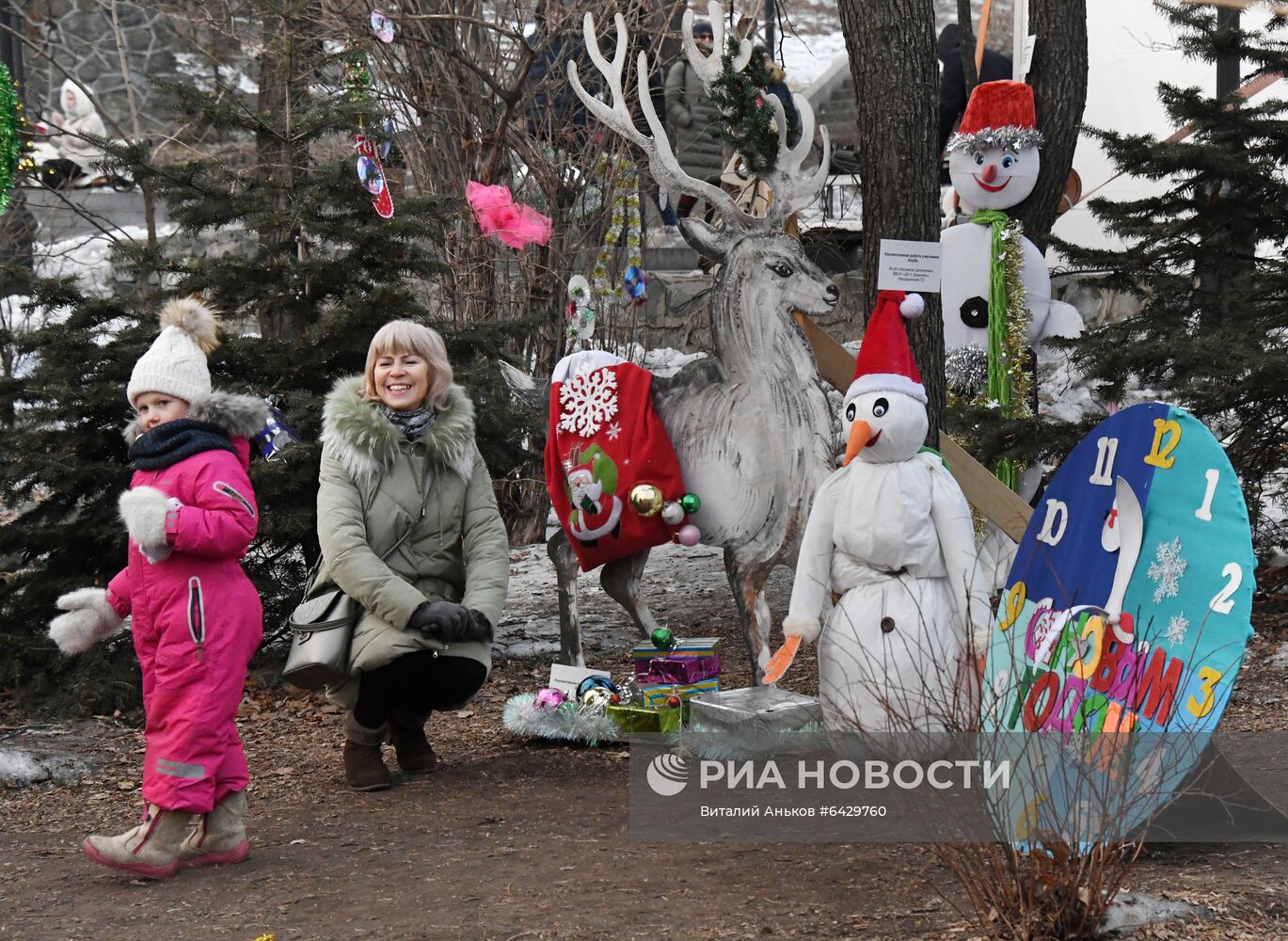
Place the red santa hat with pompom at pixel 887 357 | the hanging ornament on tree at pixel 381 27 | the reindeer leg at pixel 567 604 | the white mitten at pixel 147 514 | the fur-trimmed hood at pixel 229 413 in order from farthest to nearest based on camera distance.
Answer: the hanging ornament on tree at pixel 381 27
the reindeer leg at pixel 567 604
the red santa hat with pompom at pixel 887 357
the fur-trimmed hood at pixel 229 413
the white mitten at pixel 147 514

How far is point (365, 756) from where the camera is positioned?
5.05 metres

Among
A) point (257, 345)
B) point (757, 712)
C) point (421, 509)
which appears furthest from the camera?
point (257, 345)

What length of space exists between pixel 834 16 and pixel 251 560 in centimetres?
2240

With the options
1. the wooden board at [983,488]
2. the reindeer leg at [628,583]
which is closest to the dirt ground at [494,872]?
the reindeer leg at [628,583]

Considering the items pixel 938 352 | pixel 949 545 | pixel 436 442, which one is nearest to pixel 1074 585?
pixel 949 545

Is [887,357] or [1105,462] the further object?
[887,357]

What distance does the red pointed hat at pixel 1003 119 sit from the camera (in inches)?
291

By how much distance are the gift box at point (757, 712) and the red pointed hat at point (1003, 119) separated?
11.7 feet

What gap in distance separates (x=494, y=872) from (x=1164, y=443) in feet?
7.09

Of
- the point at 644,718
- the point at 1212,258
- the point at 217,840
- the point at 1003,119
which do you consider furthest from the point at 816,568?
the point at 1212,258

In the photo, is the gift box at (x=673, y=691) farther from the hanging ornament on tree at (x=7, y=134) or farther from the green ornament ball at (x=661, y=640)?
the hanging ornament on tree at (x=7, y=134)

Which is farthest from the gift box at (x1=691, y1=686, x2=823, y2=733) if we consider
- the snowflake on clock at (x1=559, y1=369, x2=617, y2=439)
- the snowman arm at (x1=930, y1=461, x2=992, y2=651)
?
the snowflake on clock at (x1=559, y1=369, x2=617, y2=439)

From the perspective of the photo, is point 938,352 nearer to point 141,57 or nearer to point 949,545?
point 949,545

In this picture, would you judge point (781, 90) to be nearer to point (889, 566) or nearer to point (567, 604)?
point (567, 604)
